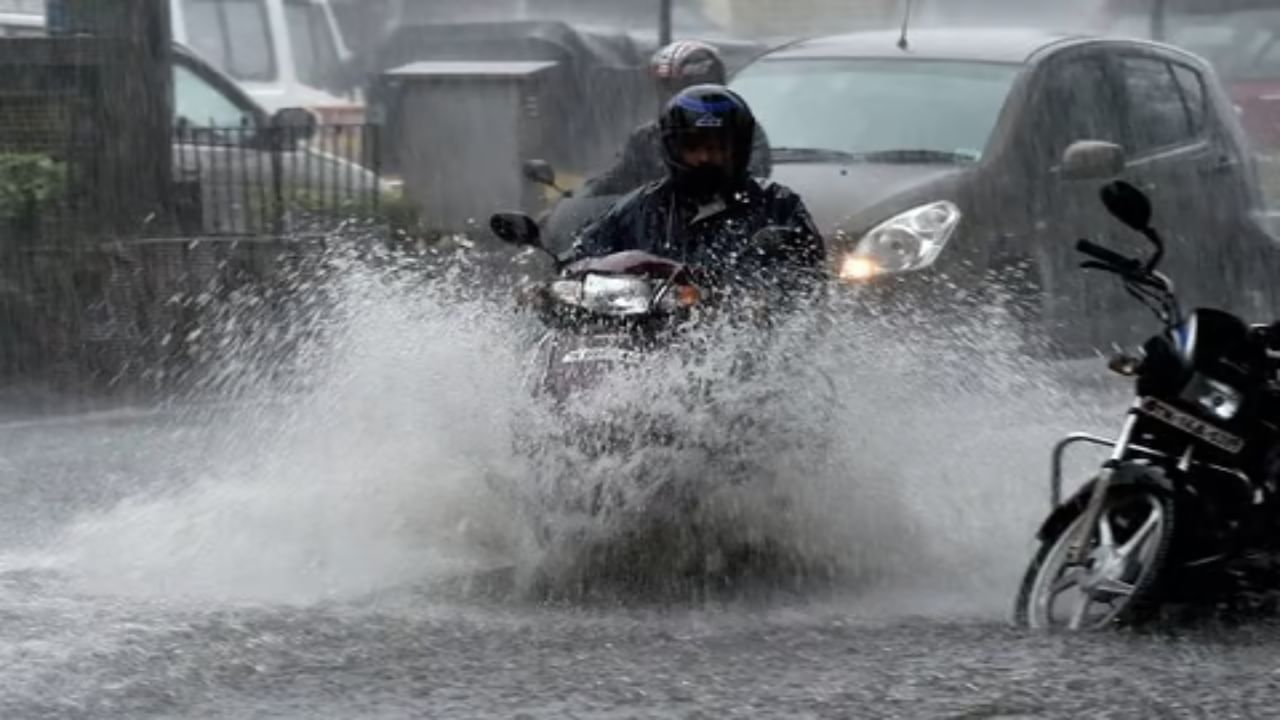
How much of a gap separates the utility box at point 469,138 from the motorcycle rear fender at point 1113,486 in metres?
10.8

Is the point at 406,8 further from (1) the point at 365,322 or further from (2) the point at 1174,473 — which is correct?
(2) the point at 1174,473

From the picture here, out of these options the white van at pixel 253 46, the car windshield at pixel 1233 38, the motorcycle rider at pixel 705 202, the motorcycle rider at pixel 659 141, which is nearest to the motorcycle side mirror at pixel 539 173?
the motorcycle rider at pixel 659 141

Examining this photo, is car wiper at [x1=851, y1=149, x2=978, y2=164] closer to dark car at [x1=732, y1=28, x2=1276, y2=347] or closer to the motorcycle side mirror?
dark car at [x1=732, y1=28, x2=1276, y2=347]

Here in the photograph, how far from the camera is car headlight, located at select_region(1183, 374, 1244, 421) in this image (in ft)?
21.7

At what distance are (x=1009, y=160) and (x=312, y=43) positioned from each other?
13700mm

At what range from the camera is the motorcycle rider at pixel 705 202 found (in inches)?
310

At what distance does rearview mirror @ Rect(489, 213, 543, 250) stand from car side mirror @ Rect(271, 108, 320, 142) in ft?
23.4

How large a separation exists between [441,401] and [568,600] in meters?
0.97

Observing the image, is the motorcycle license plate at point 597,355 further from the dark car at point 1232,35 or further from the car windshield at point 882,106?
the dark car at point 1232,35

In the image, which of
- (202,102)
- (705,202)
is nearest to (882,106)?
(705,202)

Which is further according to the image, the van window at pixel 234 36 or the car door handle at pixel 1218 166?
the van window at pixel 234 36

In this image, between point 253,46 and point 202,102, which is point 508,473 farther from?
point 253,46

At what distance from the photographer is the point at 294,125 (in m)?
15.0

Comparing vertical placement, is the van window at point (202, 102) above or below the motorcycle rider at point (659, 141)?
below
